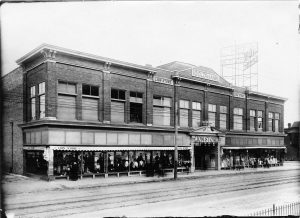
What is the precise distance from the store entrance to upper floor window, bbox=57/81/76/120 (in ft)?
53.5

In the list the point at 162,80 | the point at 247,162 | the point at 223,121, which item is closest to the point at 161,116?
the point at 162,80

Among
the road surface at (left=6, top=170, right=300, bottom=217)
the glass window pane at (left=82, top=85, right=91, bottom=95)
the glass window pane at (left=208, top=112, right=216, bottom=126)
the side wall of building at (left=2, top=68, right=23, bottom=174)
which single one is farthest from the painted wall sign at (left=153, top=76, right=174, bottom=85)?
the road surface at (left=6, top=170, right=300, bottom=217)

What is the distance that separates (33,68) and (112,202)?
47.3 ft

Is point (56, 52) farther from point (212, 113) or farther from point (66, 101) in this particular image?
point (212, 113)

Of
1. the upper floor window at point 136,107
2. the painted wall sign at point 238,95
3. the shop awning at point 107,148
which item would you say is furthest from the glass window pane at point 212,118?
the upper floor window at point 136,107

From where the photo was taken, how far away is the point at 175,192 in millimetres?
18500

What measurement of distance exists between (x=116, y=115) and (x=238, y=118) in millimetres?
19018

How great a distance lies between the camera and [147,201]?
51.0 feet

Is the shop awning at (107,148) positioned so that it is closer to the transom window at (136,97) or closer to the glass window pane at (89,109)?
the glass window pane at (89,109)

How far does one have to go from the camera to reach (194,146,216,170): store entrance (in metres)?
36.0

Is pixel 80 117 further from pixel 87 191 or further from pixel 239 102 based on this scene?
pixel 239 102

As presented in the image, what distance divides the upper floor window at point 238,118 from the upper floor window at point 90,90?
66.1ft

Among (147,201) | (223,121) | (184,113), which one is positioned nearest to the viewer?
(147,201)

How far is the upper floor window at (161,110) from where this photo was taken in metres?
30.8
